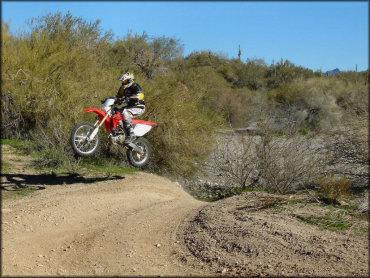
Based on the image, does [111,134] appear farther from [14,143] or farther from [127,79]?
[14,143]

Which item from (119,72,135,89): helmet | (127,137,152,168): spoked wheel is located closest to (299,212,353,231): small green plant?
(127,137,152,168): spoked wheel

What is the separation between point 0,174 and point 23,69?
4084 mm

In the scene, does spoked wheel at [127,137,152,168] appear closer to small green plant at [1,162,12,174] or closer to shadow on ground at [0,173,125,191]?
shadow on ground at [0,173,125,191]

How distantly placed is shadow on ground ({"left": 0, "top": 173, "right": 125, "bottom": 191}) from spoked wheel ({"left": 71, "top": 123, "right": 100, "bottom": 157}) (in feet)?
6.90

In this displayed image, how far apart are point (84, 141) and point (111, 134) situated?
3.37 ft

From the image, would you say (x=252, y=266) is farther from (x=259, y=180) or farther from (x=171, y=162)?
(x=171, y=162)

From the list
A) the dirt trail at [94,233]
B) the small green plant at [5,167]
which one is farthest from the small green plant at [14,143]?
the dirt trail at [94,233]

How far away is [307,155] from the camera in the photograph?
12.6 meters

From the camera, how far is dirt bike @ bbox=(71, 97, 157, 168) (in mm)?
9906

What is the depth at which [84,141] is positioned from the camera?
9.91 metres

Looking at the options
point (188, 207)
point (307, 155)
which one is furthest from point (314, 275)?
point (307, 155)

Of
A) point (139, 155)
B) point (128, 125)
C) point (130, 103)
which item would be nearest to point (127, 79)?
point (130, 103)

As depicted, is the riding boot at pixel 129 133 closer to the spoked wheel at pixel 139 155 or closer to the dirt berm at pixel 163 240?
the spoked wheel at pixel 139 155

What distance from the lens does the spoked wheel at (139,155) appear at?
451 inches
